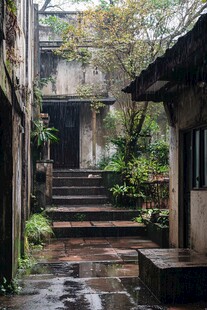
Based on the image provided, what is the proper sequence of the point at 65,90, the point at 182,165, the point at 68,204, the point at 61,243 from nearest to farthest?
the point at 182,165 < the point at 61,243 < the point at 68,204 < the point at 65,90

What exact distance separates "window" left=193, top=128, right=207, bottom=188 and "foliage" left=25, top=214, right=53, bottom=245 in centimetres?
376

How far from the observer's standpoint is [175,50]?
5520 mm

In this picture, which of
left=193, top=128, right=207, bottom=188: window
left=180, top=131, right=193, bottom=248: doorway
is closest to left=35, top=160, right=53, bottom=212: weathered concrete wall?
left=180, top=131, right=193, bottom=248: doorway

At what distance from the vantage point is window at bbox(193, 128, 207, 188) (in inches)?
293

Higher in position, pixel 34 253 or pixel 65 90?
pixel 65 90

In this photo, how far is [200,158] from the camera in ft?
24.9

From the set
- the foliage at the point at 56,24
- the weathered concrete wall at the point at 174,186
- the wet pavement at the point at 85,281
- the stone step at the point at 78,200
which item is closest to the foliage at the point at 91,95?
the foliage at the point at 56,24

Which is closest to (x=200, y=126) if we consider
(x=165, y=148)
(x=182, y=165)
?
(x=182, y=165)

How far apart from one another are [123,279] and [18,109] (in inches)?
119

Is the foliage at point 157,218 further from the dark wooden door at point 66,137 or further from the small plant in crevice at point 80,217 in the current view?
the dark wooden door at point 66,137

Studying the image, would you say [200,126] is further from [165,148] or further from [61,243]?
[165,148]

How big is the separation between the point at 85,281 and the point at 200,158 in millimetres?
2737

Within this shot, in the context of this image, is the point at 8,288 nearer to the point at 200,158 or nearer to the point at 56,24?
the point at 200,158

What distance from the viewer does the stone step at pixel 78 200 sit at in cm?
1375
